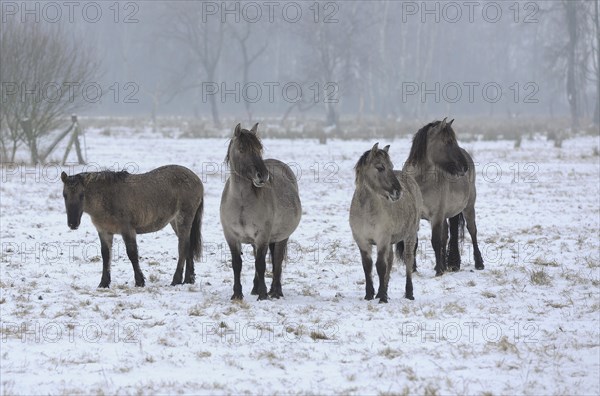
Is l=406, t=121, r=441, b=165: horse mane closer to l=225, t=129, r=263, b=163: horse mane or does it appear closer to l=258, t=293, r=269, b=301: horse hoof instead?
l=225, t=129, r=263, b=163: horse mane

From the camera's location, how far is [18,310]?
8.14m

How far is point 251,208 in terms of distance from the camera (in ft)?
28.2

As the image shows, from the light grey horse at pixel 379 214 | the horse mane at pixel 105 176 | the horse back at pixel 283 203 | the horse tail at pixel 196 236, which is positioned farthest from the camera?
the horse tail at pixel 196 236

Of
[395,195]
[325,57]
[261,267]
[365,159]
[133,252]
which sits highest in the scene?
[325,57]

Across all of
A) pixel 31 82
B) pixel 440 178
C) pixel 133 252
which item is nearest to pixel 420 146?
pixel 440 178

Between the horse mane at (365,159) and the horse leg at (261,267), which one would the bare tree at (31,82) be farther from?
the horse mane at (365,159)

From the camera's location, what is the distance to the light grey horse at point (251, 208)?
27.8ft

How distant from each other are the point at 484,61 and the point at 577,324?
264ft

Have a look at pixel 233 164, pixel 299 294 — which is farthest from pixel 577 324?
pixel 233 164

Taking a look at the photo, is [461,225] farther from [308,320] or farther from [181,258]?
[308,320]

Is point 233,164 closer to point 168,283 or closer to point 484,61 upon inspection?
point 168,283

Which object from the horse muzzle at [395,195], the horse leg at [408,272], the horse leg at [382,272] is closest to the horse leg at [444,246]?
Result: the horse leg at [408,272]

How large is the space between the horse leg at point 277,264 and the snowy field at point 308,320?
0.26 meters

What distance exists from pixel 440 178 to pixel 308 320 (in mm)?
3560
